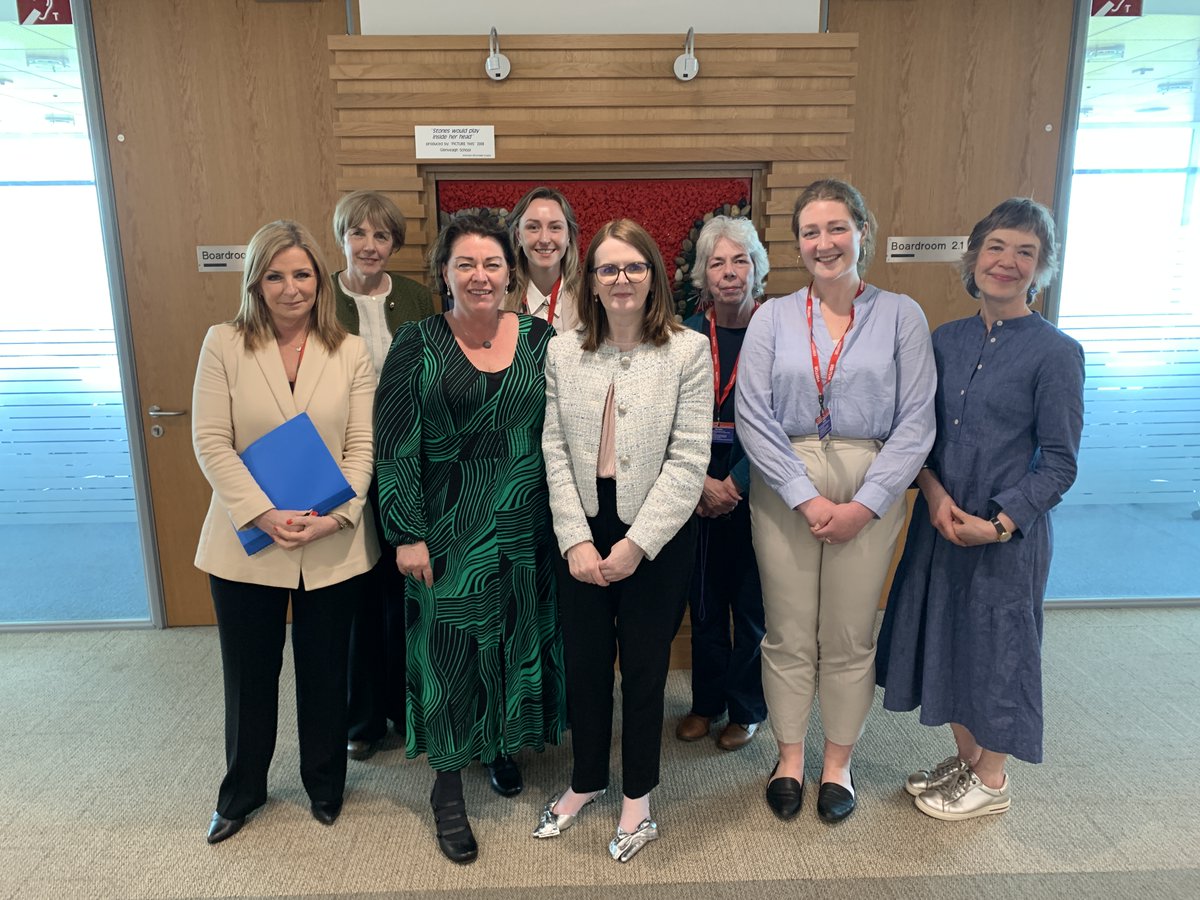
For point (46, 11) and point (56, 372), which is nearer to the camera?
point (46, 11)

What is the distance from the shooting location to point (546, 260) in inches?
105

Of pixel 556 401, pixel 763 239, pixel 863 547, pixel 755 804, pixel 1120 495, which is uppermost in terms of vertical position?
pixel 763 239

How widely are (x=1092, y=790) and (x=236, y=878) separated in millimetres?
2626

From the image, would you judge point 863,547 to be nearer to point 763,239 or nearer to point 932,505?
point 932,505

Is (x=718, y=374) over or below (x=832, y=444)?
over

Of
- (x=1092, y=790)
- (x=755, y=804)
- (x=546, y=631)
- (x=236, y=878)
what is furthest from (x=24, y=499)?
(x=1092, y=790)

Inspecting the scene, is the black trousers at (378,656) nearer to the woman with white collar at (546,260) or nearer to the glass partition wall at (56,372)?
the woman with white collar at (546,260)

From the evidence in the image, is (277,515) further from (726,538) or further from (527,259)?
(726,538)

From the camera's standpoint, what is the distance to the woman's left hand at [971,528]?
2186 millimetres

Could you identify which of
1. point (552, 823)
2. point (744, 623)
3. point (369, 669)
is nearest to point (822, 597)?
point (744, 623)

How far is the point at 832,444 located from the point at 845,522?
0.23m

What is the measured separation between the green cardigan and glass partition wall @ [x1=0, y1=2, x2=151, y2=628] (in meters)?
1.76

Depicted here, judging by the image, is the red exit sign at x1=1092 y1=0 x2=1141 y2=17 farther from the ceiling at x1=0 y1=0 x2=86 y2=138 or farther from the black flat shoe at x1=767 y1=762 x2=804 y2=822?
the ceiling at x1=0 y1=0 x2=86 y2=138

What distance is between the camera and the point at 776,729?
2486 mm
